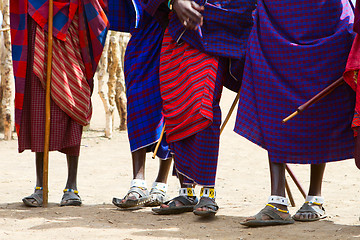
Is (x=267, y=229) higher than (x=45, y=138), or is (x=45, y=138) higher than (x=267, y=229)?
(x=45, y=138)

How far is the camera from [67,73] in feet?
15.3

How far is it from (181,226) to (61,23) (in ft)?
6.52

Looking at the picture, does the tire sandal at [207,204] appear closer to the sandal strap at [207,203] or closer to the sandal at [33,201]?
the sandal strap at [207,203]

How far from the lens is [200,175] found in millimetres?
4051

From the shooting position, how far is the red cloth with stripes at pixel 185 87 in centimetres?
402

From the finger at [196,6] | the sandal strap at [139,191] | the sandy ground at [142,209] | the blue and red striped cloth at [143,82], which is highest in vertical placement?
the finger at [196,6]

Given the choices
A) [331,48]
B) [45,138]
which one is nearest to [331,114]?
[331,48]

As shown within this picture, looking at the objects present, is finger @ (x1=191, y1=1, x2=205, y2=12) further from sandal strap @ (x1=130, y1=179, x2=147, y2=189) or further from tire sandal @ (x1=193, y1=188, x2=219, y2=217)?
sandal strap @ (x1=130, y1=179, x2=147, y2=189)

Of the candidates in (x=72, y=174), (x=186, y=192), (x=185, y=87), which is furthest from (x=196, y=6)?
(x=72, y=174)

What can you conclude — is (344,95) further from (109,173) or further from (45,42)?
(109,173)

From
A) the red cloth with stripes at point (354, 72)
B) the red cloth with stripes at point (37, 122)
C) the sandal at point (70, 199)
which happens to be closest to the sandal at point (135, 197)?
the sandal at point (70, 199)

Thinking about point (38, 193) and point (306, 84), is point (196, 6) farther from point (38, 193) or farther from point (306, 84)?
point (38, 193)

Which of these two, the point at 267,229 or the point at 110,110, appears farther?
the point at 110,110

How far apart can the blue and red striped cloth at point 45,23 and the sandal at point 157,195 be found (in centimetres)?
124
